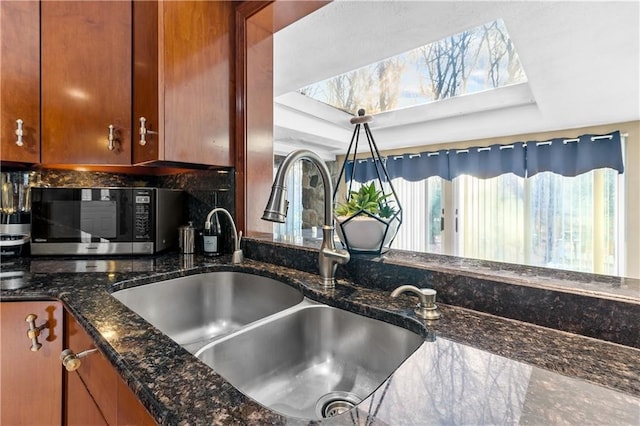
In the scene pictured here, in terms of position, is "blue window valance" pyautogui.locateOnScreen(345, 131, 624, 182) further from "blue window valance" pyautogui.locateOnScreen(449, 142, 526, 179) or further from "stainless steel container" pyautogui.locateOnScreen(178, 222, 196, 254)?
"stainless steel container" pyautogui.locateOnScreen(178, 222, 196, 254)

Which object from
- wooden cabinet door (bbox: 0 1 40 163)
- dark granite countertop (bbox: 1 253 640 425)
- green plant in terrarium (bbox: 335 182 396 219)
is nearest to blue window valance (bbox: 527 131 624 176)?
green plant in terrarium (bbox: 335 182 396 219)

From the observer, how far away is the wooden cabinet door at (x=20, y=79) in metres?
1.17

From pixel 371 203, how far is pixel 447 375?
1.80 ft

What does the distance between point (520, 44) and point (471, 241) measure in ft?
8.85

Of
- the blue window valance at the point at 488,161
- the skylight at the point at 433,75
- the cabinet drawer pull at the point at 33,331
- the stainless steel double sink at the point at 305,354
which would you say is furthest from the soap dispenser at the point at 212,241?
the blue window valance at the point at 488,161

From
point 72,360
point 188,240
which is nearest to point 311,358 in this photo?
point 72,360

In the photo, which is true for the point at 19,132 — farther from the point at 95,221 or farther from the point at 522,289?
the point at 522,289

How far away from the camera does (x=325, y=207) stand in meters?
0.92

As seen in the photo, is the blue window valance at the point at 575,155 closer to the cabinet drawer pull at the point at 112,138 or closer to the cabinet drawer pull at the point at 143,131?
the cabinet drawer pull at the point at 143,131

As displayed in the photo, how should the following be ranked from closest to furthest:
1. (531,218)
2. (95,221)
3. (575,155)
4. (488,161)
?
(95,221) → (575,155) → (531,218) → (488,161)

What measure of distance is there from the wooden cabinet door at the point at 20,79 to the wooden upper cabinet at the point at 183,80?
14.4 inches

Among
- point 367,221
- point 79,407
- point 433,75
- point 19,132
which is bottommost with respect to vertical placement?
point 79,407

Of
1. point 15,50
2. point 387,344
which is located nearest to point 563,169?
point 387,344

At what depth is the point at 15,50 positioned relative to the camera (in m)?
1.19
